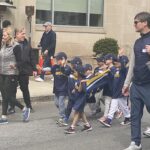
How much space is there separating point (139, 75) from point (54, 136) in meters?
2.10

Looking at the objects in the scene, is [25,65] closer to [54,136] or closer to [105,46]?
[54,136]

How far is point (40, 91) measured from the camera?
535 inches

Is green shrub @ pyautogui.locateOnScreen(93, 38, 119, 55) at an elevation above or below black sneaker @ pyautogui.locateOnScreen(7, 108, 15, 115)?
above

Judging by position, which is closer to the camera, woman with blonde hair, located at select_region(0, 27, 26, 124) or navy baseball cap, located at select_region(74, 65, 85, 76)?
navy baseball cap, located at select_region(74, 65, 85, 76)

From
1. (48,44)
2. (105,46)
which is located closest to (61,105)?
(48,44)

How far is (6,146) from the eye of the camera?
7.99 m

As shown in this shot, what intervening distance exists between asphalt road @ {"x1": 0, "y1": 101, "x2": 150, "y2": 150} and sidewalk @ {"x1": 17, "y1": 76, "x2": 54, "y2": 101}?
2.14 m

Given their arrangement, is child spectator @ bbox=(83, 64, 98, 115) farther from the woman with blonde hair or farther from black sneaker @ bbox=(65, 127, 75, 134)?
the woman with blonde hair

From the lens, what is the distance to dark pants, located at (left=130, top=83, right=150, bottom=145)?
24.5ft

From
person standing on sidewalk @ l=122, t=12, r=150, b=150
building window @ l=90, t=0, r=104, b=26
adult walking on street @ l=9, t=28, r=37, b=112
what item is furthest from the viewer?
building window @ l=90, t=0, r=104, b=26

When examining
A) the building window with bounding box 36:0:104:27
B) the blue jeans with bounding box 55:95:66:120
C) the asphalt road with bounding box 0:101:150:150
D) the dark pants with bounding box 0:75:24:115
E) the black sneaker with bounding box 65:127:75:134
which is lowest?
the asphalt road with bounding box 0:101:150:150

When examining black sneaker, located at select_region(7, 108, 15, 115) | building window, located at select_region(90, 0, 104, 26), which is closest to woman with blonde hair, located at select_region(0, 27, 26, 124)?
black sneaker, located at select_region(7, 108, 15, 115)

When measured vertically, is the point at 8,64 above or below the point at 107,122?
above

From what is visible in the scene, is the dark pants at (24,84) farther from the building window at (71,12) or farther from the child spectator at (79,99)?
the building window at (71,12)
